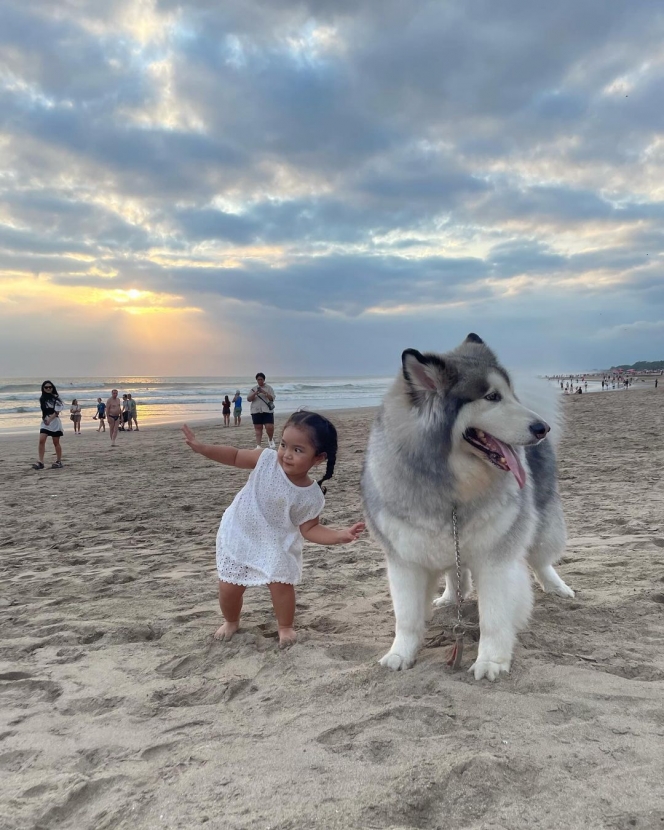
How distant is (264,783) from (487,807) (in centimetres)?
75

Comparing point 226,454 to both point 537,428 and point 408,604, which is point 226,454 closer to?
point 408,604

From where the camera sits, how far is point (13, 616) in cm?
366

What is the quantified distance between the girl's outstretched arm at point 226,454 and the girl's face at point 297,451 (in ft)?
0.78

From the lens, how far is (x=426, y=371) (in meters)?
2.62

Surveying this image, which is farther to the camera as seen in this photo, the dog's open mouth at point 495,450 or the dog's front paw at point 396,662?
the dog's front paw at point 396,662

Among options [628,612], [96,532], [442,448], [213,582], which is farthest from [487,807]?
[96,532]

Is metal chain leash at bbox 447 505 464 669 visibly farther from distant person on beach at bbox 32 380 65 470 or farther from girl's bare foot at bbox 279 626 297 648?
distant person on beach at bbox 32 380 65 470

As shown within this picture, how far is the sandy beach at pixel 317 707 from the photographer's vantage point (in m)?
1.78


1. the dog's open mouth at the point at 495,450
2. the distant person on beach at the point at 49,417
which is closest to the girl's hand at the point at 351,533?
the dog's open mouth at the point at 495,450

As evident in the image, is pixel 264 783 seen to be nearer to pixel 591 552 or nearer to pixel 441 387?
pixel 441 387

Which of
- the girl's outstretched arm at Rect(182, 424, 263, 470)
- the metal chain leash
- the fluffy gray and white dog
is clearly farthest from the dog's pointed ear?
the girl's outstretched arm at Rect(182, 424, 263, 470)

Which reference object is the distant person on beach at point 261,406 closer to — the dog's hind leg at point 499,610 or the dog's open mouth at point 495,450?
the dog's hind leg at point 499,610

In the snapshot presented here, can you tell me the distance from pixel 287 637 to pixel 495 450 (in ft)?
5.32

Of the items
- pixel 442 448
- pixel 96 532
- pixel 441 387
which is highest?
pixel 441 387
